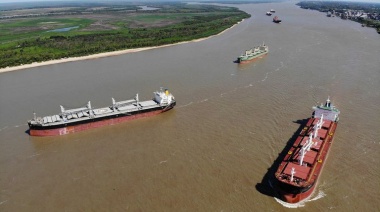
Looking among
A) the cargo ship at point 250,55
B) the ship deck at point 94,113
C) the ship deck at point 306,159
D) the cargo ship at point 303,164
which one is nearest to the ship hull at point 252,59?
the cargo ship at point 250,55

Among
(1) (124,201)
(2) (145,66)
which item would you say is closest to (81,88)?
(2) (145,66)

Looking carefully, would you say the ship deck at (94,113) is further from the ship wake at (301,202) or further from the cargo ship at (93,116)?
the ship wake at (301,202)

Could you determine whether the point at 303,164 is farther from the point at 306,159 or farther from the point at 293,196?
the point at 293,196

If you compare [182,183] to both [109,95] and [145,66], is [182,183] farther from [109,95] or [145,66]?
[145,66]

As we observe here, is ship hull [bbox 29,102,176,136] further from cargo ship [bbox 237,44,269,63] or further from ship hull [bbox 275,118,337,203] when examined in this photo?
cargo ship [bbox 237,44,269,63]

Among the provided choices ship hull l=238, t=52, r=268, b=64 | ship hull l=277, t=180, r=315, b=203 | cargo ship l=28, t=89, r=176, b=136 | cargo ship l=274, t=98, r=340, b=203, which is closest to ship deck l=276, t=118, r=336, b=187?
cargo ship l=274, t=98, r=340, b=203

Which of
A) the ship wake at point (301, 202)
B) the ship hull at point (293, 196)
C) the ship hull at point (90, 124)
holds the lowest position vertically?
the ship wake at point (301, 202)

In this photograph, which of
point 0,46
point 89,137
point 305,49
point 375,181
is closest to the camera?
point 375,181
